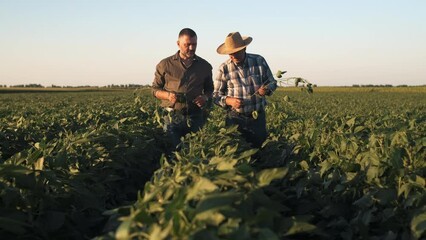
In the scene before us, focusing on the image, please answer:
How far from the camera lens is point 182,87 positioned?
596cm

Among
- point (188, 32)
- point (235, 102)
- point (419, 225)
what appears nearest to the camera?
point (419, 225)

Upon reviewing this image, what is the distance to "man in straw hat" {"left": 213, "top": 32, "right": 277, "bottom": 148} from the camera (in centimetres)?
584

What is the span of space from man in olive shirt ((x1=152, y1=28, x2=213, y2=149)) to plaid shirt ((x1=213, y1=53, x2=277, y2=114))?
0.21 m

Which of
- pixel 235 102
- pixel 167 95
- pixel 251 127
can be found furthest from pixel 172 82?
pixel 251 127

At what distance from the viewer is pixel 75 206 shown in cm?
349

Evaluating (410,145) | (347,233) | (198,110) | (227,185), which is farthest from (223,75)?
(227,185)

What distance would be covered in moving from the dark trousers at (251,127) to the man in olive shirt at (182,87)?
477 mm

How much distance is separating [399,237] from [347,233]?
1.17ft

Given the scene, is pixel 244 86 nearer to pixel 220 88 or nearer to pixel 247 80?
pixel 247 80

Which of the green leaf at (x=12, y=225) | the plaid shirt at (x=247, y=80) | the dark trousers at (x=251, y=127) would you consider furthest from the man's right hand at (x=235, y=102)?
the green leaf at (x=12, y=225)

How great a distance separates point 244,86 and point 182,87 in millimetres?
824

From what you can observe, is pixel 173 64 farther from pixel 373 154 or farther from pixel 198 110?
pixel 373 154

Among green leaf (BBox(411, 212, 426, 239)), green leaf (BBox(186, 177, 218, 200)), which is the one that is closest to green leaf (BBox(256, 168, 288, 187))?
green leaf (BBox(186, 177, 218, 200))

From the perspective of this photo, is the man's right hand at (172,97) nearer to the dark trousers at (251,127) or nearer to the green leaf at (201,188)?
the dark trousers at (251,127)
